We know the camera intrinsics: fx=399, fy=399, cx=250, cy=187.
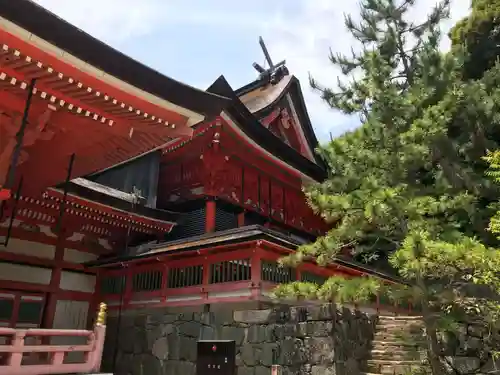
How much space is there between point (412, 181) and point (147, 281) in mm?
6864

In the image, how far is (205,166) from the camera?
36.8ft

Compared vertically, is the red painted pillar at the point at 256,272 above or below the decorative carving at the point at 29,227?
below

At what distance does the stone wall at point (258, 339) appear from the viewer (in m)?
7.59

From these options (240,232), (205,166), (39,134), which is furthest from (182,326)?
(39,134)

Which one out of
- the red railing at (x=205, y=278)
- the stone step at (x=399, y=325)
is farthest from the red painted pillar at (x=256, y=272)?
the stone step at (x=399, y=325)

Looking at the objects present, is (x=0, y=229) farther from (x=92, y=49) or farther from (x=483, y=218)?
(x=483, y=218)

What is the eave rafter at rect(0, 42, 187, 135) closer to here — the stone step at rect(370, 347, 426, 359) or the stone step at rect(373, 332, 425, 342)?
the stone step at rect(370, 347, 426, 359)

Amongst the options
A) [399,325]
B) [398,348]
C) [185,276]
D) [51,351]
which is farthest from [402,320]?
[51,351]

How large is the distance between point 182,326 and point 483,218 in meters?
9.51

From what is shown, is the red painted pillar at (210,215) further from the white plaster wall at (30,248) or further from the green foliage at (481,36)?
the green foliage at (481,36)

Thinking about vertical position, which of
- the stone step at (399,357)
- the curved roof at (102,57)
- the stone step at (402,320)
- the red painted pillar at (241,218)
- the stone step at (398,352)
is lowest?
the stone step at (399,357)

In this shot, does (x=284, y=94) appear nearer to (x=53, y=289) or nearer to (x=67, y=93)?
(x=53, y=289)

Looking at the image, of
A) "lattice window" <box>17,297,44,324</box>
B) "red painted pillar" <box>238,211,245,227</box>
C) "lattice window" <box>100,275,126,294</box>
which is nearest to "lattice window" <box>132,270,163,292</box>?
"lattice window" <box>100,275,126,294</box>

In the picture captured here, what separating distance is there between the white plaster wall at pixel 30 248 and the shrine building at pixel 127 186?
0.03 metres
